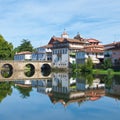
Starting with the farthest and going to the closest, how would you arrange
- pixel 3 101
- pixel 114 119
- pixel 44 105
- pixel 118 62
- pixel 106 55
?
pixel 106 55
pixel 118 62
pixel 3 101
pixel 44 105
pixel 114 119

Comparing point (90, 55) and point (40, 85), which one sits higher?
point (90, 55)

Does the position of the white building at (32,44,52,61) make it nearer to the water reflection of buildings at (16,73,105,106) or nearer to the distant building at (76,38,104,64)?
the distant building at (76,38,104,64)

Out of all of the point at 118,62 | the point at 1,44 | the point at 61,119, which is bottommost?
the point at 61,119

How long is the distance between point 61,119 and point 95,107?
536 centimetres

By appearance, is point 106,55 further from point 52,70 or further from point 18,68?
point 18,68

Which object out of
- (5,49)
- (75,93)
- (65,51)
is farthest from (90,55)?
(75,93)

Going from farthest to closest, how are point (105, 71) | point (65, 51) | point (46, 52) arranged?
point (46, 52) < point (65, 51) < point (105, 71)

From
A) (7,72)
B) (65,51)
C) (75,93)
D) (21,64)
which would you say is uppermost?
(65,51)

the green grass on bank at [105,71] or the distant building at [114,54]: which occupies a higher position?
the distant building at [114,54]

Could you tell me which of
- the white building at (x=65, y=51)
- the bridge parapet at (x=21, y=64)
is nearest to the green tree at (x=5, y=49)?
the bridge parapet at (x=21, y=64)

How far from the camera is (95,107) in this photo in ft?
81.3

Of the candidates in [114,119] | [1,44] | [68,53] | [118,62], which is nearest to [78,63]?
[68,53]

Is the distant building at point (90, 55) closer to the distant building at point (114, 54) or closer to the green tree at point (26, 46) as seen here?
the distant building at point (114, 54)

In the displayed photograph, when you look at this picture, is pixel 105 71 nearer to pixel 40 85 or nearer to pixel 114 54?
pixel 114 54
